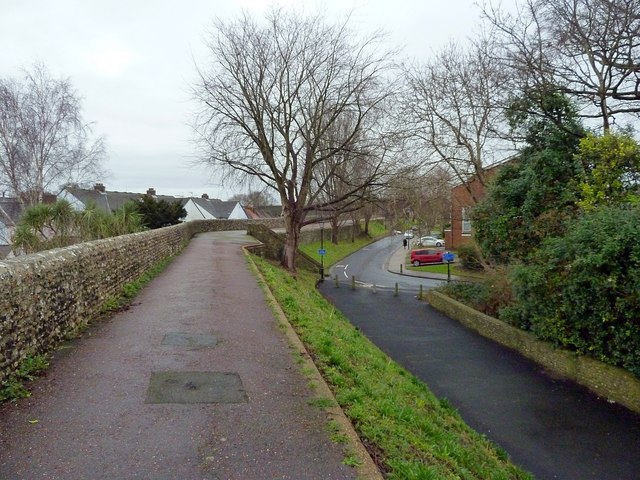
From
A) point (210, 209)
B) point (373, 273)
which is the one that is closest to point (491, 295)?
point (373, 273)

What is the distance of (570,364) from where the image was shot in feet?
33.2

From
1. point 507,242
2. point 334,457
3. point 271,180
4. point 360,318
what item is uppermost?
point 271,180

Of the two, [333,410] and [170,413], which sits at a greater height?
[170,413]

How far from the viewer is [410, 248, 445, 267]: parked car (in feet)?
123

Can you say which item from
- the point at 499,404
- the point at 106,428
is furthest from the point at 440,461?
the point at 499,404

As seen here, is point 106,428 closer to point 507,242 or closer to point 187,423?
point 187,423

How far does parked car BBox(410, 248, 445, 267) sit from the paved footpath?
30.9m

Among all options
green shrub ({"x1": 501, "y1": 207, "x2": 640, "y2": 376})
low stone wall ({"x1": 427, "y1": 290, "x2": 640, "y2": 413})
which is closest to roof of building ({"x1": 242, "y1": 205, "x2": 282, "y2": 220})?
low stone wall ({"x1": 427, "y1": 290, "x2": 640, "y2": 413})

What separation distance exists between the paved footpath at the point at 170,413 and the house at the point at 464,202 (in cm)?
1324

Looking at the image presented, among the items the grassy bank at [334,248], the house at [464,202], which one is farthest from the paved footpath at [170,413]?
the grassy bank at [334,248]

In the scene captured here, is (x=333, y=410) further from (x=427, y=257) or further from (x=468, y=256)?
(x=427, y=257)

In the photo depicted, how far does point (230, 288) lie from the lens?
11.9m

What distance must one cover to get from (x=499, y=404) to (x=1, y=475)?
311 inches

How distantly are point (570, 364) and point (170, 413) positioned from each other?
28.6 ft
